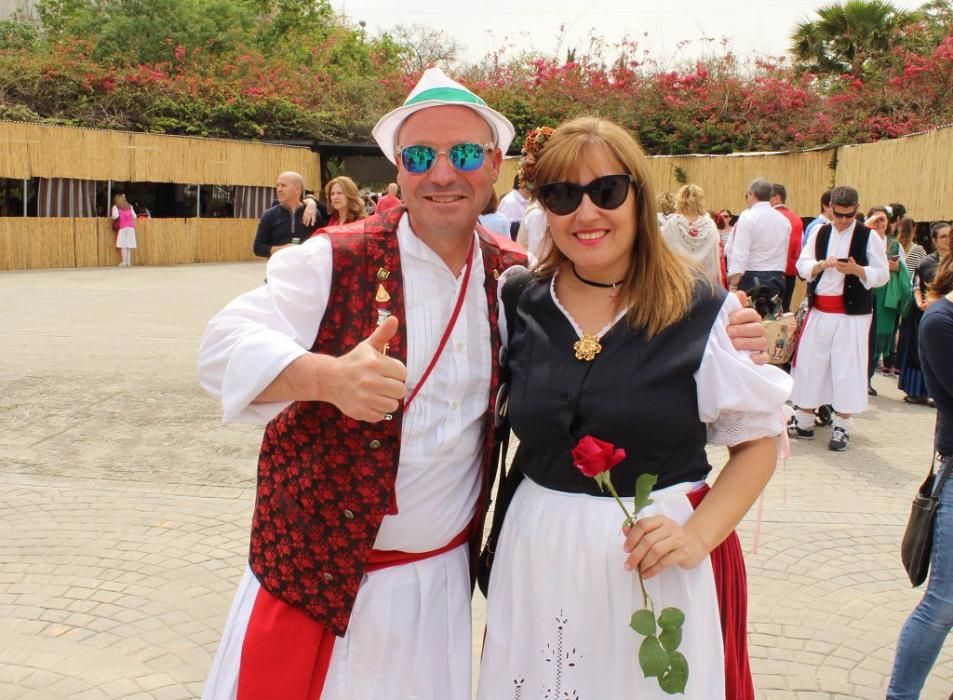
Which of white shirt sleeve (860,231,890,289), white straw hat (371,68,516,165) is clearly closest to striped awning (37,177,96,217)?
white shirt sleeve (860,231,890,289)

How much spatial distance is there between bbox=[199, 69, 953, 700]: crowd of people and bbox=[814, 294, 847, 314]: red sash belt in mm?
5522

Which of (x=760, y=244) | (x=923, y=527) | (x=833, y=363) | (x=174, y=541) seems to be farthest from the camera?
(x=760, y=244)

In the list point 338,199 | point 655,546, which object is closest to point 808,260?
point 338,199

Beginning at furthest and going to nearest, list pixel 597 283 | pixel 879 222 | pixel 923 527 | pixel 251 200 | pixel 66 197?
1. pixel 251 200
2. pixel 66 197
3. pixel 879 222
4. pixel 923 527
5. pixel 597 283

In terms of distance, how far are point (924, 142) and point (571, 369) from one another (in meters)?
10.00

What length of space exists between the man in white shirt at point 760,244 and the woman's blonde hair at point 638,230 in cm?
708

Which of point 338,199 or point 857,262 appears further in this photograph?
point 338,199

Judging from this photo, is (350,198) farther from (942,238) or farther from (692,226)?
(942,238)

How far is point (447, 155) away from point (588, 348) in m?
0.60

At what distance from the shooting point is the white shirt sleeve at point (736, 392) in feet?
6.40

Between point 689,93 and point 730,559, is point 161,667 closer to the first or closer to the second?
point 730,559

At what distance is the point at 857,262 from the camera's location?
6.95m

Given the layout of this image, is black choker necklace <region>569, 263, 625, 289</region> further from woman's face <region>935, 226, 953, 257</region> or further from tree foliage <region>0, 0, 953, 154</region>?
tree foliage <region>0, 0, 953, 154</region>

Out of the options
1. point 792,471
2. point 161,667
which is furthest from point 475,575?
point 792,471
